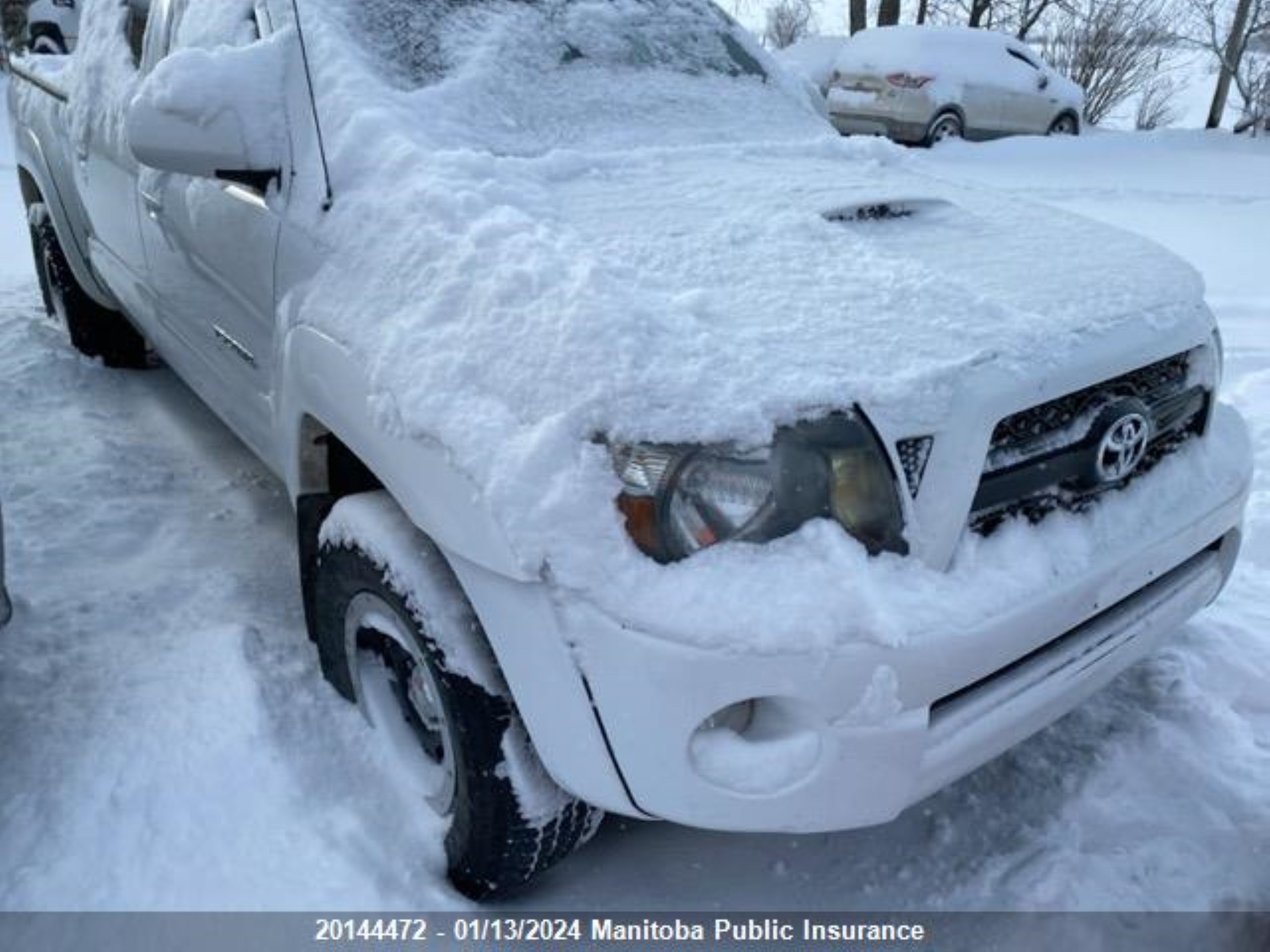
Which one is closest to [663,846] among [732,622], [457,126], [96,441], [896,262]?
[732,622]

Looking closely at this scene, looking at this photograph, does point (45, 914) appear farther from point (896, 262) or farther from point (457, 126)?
point (896, 262)

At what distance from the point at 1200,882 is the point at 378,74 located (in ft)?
7.97

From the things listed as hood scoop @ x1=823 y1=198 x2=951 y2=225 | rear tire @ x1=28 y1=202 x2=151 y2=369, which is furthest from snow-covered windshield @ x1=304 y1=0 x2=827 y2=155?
rear tire @ x1=28 y1=202 x2=151 y2=369

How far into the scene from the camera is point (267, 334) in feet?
8.11

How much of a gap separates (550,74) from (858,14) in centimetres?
1645

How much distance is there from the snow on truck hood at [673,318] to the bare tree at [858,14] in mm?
16468

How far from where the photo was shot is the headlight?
1.61m

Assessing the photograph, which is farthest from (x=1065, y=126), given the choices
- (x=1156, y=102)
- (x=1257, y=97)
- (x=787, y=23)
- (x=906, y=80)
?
(x=787, y=23)

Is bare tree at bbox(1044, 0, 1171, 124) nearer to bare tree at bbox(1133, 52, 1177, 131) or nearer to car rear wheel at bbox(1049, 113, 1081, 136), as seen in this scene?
bare tree at bbox(1133, 52, 1177, 131)

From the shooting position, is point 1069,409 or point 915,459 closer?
point 915,459

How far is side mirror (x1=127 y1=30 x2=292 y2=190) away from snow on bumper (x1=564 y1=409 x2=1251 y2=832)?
1.32 m

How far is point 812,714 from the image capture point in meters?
1.59

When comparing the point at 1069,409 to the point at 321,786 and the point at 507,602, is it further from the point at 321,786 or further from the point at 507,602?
the point at 321,786

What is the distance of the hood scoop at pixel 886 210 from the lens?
2322 millimetres
